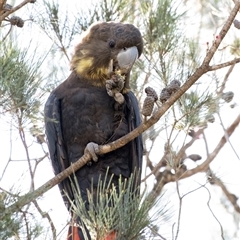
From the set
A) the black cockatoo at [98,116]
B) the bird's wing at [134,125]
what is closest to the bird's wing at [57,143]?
the black cockatoo at [98,116]

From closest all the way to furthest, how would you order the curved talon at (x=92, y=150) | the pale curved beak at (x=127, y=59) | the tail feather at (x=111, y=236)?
the tail feather at (x=111, y=236) → the curved talon at (x=92, y=150) → the pale curved beak at (x=127, y=59)

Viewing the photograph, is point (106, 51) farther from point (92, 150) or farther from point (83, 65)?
point (92, 150)

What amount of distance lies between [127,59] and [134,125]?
29cm

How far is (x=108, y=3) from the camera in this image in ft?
11.2

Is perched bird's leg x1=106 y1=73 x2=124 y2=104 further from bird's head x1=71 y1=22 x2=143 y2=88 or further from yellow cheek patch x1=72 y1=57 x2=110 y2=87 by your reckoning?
yellow cheek patch x1=72 y1=57 x2=110 y2=87

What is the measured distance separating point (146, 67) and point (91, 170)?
515 millimetres

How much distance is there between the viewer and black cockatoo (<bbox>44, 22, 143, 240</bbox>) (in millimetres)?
3191

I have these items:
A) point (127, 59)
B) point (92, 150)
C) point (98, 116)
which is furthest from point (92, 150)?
point (127, 59)

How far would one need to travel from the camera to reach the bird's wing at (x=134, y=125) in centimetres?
321

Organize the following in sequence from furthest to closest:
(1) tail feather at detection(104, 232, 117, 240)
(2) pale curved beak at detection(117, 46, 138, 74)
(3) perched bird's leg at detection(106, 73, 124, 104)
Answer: (2) pale curved beak at detection(117, 46, 138, 74), (3) perched bird's leg at detection(106, 73, 124, 104), (1) tail feather at detection(104, 232, 117, 240)

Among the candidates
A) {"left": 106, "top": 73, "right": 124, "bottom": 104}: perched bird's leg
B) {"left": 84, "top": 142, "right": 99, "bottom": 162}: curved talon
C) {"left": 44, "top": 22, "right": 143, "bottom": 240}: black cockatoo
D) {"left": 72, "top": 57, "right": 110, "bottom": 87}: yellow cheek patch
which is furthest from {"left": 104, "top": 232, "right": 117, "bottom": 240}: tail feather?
{"left": 72, "top": 57, "right": 110, "bottom": 87}: yellow cheek patch

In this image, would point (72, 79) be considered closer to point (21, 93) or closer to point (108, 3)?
point (108, 3)

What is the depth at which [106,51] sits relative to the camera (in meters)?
3.29

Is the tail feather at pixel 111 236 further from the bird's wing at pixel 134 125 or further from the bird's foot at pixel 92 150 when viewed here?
the bird's wing at pixel 134 125
